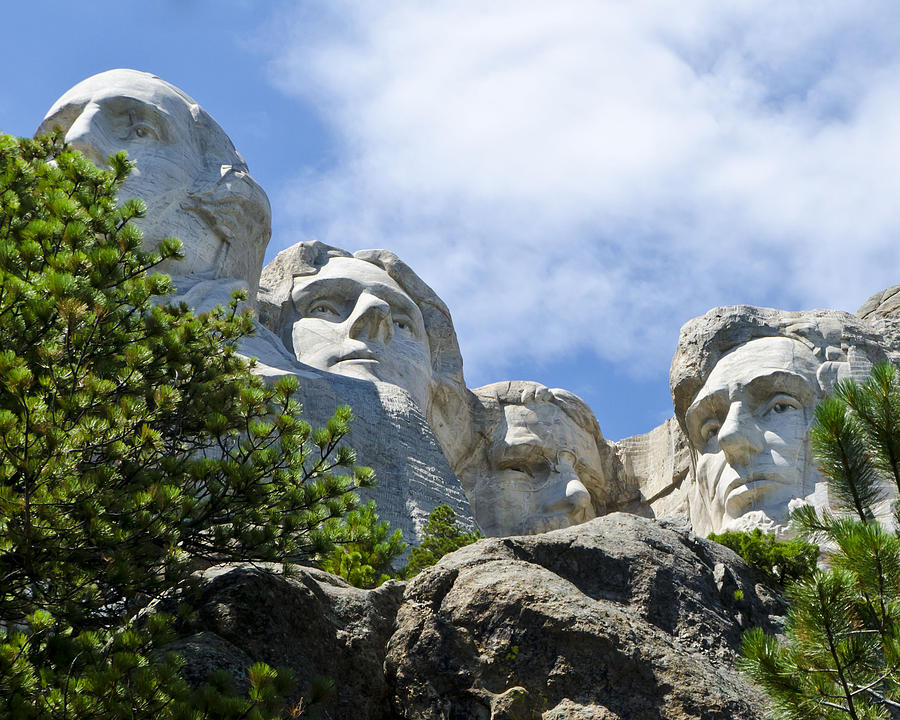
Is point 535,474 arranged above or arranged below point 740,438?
above

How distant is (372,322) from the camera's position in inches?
726

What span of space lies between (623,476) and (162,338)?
1739 centimetres

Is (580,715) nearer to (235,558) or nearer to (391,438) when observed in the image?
(235,558)

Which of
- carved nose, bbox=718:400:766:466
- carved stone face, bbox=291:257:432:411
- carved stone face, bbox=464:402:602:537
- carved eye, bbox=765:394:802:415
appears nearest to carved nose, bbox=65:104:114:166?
carved stone face, bbox=291:257:432:411

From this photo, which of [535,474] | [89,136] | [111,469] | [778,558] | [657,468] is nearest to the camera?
[111,469]

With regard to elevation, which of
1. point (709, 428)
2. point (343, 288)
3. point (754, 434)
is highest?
point (343, 288)

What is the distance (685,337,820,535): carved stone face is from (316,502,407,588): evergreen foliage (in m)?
9.55

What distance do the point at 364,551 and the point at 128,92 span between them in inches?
380

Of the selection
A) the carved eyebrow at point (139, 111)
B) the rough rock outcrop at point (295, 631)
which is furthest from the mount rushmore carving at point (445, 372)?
the rough rock outcrop at point (295, 631)

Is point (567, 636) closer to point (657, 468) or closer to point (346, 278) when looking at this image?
point (346, 278)

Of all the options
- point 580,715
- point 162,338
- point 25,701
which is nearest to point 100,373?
point 162,338

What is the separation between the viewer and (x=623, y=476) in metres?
24.1

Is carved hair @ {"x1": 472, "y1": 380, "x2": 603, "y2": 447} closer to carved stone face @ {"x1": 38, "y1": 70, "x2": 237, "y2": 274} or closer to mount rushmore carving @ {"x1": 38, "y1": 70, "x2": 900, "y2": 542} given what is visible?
mount rushmore carving @ {"x1": 38, "y1": 70, "x2": 900, "y2": 542}

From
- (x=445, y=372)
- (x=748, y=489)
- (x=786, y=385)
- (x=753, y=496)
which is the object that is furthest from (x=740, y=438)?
(x=445, y=372)
